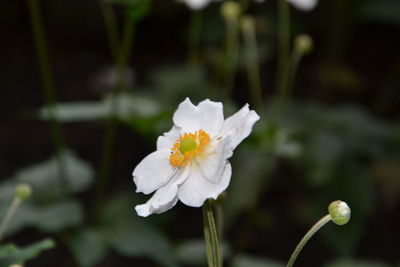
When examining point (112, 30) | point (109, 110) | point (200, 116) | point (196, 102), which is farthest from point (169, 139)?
point (112, 30)

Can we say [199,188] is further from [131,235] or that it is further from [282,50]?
[282,50]

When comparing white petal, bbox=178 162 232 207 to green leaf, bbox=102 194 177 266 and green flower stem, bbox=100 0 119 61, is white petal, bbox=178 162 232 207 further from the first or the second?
green flower stem, bbox=100 0 119 61

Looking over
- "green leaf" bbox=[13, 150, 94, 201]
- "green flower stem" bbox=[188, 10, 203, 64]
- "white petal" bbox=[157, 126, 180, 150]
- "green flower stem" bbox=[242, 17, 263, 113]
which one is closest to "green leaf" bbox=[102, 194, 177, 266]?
"green leaf" bbox=[13, 150, 94, 201]

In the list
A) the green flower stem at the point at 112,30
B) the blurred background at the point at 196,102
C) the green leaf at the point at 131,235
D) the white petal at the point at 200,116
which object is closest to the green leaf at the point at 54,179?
the blurred background at the point at 196,102

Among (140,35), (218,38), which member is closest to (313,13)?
A: (218,38)

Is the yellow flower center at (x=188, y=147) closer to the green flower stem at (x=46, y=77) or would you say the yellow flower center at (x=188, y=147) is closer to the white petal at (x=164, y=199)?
the white petal at (x=164, y=199)

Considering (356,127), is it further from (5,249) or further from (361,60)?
(5,249)
